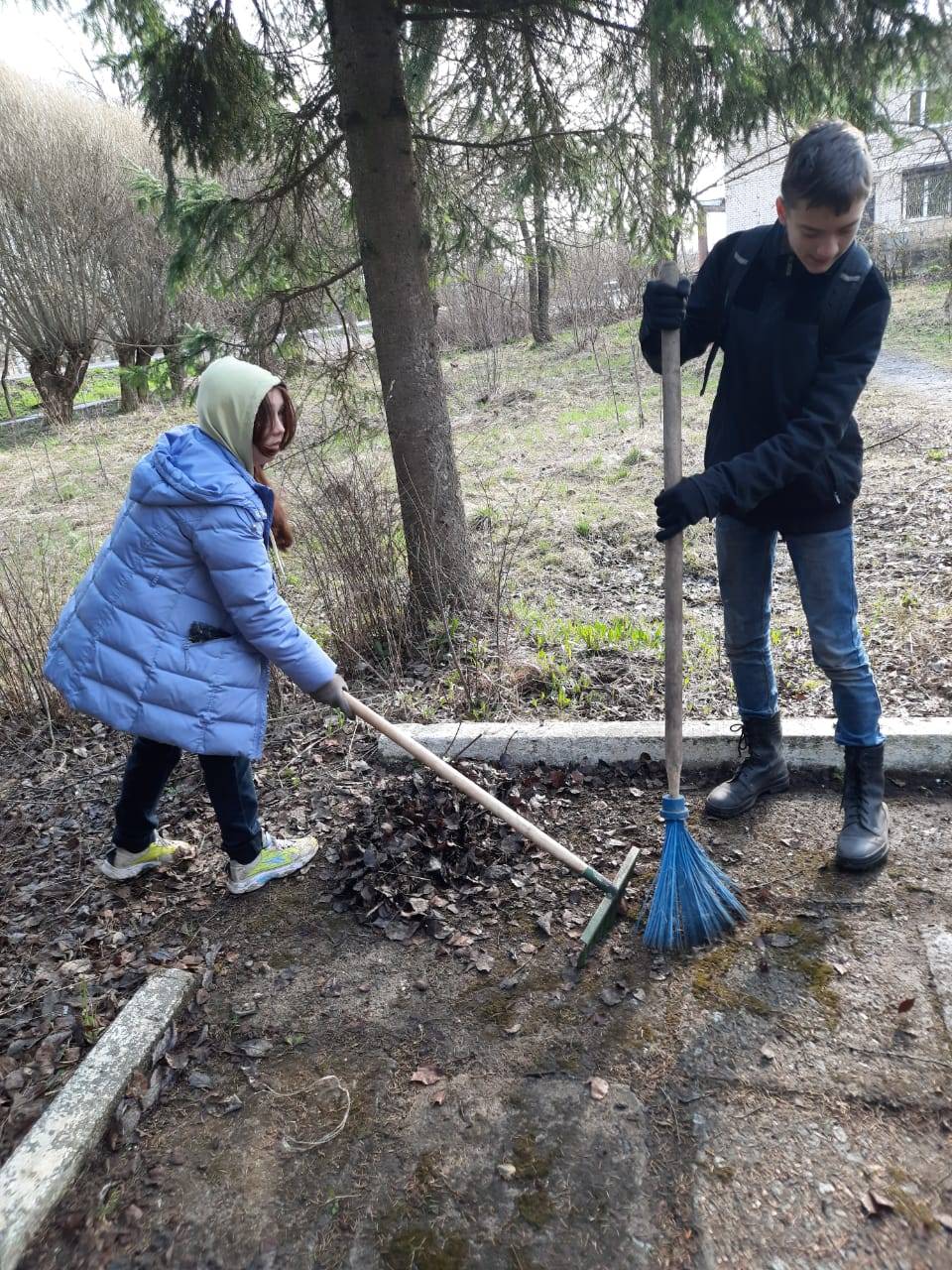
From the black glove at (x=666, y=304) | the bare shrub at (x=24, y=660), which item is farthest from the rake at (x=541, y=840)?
the bare shrub at (x=24, y=660)

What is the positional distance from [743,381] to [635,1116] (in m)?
2.01

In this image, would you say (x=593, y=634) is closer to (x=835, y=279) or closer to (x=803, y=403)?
(x=803, y=403)

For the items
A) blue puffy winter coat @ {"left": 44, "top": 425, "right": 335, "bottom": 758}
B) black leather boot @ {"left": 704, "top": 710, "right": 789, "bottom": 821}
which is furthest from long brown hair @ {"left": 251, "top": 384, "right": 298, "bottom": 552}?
black leather boot @ {"left": 704, "top": 710, "right": 789, "bottom": 821}

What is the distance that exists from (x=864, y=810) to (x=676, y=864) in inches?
27.8

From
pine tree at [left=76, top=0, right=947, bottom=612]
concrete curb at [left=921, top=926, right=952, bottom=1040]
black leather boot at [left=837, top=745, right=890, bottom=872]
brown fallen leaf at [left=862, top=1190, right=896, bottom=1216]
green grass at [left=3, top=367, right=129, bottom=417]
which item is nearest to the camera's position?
brown fallen leaf at [left=862, top=1190, right=896, bottom=1216]

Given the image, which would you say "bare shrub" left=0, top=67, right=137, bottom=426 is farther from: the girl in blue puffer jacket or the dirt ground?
the dirt ground

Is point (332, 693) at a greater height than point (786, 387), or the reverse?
point (786, 387)

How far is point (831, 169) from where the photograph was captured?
2.11 metres

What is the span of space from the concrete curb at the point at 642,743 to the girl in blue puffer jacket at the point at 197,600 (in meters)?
1.00

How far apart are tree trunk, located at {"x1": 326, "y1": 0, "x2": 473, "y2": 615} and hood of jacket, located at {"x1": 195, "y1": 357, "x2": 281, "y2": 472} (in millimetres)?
1765

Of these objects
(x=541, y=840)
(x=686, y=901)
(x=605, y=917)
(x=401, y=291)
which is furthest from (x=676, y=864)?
(x=401, y=291)

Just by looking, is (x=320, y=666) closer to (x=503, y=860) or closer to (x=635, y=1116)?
(x=503, y=860)

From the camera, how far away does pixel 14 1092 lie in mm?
2273

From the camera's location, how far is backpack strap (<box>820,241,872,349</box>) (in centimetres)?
233
